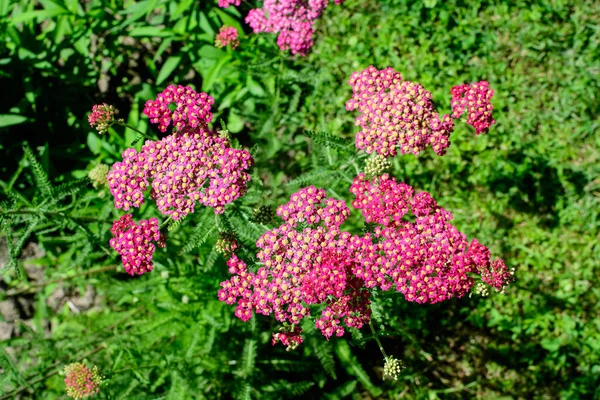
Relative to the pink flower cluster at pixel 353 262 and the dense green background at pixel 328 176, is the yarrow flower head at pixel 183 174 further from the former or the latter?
the dense green background at pixel 328 176

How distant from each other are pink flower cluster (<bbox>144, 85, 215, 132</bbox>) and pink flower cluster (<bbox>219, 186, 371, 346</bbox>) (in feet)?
2.76

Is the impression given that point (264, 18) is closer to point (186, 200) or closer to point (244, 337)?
point (186, 200)

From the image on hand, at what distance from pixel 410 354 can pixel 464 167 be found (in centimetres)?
212

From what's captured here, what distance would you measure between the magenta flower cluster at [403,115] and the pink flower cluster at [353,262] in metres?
0.29

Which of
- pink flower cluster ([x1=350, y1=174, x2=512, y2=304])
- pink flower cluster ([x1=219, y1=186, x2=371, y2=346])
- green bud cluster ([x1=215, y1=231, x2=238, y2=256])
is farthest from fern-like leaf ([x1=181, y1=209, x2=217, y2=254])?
pink flower cluster ([x1=350, y1=174, x2=512, y2=304])

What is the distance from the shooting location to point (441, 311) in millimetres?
5270

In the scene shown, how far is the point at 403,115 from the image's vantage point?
129 inches

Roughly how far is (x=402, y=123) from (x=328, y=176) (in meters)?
0.89

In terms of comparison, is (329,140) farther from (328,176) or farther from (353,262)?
(353,262)

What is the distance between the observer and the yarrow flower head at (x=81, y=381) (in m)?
3.56

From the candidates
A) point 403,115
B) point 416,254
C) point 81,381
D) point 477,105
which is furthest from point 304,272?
point 81,381

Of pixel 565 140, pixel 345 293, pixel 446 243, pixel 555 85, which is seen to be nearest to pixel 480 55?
pixel 555 85

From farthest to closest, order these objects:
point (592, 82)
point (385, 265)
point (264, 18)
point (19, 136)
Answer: point (592, 82), point (19, 136), point (264, 18), point (385, 265)

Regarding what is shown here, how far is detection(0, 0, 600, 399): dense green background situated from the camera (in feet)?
14.6
